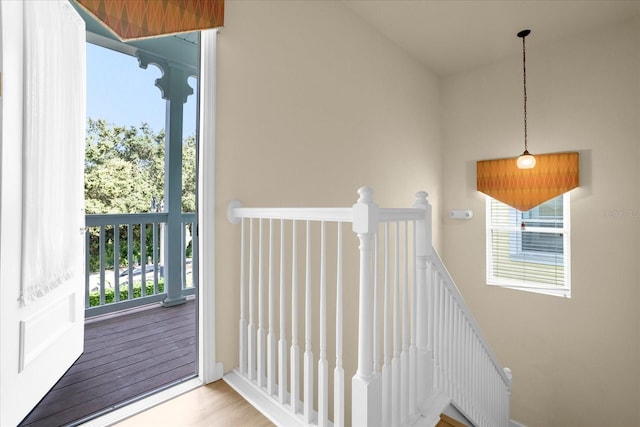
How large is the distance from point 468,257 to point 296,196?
2715 millimetres

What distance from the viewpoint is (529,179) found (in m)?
3.41

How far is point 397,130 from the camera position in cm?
331

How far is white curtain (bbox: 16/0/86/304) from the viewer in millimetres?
1278

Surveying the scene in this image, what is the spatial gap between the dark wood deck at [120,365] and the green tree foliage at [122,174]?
2.20ft

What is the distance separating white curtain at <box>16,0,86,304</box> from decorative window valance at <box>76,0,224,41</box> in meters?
0.24

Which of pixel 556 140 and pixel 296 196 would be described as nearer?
pixel 296 196

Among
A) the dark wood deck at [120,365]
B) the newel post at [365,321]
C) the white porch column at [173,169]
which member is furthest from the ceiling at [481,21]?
the dark wood deck at [120,365]

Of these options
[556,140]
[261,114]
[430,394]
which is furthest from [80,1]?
[556,140]

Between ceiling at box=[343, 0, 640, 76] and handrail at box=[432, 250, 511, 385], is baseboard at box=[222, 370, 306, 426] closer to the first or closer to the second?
handrail at box=[432, 250, 511, 385]

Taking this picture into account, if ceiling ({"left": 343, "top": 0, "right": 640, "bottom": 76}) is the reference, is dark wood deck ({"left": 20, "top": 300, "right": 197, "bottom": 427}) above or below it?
below

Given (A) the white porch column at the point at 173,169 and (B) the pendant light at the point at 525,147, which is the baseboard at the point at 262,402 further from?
(B) the pendant light at the point at 525,147

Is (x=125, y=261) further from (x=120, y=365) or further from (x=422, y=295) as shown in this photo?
(x=422, y=295)

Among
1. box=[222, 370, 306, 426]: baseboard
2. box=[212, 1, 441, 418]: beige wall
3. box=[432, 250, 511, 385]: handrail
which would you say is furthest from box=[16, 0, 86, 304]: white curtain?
box=[432, 250, 511, 385]: handrail

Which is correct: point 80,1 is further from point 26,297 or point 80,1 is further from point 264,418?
point 264,418
